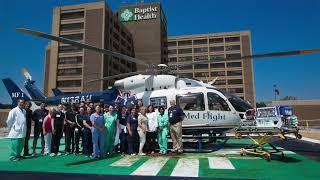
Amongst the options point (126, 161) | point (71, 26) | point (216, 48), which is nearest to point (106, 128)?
point (126, 161)

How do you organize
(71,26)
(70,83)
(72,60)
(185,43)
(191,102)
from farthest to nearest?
(185,43) → (71,26) → (72,60) → (70,83) → (191,102)

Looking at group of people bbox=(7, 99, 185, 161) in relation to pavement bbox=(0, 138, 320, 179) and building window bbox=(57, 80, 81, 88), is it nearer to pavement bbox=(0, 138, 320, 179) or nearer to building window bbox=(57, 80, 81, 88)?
pavement bbox=(0, 138, 320, 179)

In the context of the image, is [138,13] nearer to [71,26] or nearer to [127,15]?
[127,15]

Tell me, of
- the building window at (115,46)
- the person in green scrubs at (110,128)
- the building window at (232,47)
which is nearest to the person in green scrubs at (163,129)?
the person in green scrubs at (110,128)

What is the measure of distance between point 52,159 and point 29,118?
78.9 inches

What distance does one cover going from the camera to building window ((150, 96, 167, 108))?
1208 cm

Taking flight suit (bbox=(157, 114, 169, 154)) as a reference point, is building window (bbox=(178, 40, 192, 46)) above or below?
above

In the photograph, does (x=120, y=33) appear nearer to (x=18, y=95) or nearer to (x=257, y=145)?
(x=18, y=95)

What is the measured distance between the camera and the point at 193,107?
1173 cm

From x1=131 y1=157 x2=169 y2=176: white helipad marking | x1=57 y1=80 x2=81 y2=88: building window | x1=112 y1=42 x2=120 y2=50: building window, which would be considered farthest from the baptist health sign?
x1=131 y1=157 x2=169 y2=176: white helipad marking

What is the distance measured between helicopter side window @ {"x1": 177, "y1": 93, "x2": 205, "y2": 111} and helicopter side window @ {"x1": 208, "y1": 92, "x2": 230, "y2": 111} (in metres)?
0.32

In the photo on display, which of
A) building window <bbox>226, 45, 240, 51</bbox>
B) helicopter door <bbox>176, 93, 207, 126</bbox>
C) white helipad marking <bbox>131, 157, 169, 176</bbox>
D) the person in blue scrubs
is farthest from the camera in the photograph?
building window <bbox>226, 45, 240, 51</bbox>

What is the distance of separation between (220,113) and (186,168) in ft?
14.0

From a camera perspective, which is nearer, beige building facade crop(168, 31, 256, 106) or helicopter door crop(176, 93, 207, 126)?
helicopter door crop(176, 93, 207, 126)
